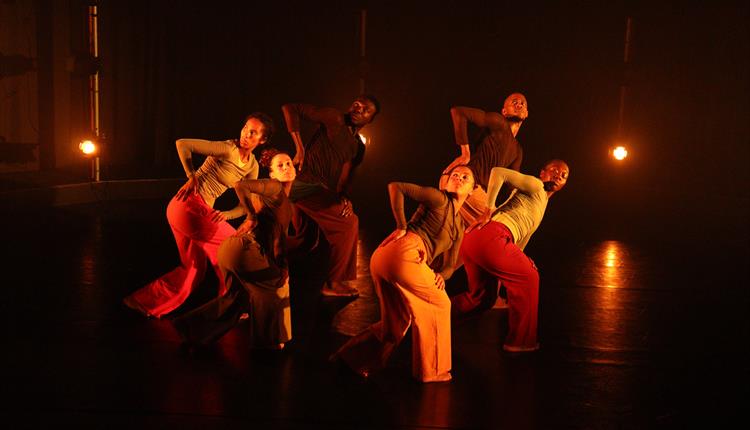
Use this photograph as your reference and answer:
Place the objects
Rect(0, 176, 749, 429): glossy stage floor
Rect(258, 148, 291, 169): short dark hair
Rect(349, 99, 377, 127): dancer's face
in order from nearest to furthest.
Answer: Rect(0, 176, 749, 429): glossy stage floor, Rect(258, 148, 291, 169): short dark hair, Rect(349, 99, 377, 127): dancer's face

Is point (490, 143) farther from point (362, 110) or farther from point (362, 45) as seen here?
point (362, 45)

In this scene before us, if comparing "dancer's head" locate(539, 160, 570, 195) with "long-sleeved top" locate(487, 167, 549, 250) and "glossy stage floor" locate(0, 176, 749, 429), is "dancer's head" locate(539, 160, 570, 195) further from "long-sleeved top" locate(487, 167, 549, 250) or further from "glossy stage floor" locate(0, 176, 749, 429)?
"glossy stage floor" locate(0, 176, 749, 429)

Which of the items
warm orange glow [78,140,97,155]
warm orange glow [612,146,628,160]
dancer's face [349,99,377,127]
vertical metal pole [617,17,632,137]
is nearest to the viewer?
dancer's face [349,99,377,127]

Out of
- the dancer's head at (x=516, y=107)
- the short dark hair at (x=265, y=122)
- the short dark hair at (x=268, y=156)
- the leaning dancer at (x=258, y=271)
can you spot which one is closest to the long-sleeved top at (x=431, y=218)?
the leaning dancer at (x=258, y=271)

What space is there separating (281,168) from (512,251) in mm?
1268

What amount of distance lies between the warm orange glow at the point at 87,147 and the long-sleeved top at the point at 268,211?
17.3ft

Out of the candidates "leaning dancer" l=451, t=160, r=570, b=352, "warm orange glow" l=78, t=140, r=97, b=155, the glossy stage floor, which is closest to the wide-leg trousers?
the glossy stage floor

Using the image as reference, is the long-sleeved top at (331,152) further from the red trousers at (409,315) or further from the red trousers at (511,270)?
the red trousers at (409,315)

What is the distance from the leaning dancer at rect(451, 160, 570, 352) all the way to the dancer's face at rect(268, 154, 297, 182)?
1.03 meters

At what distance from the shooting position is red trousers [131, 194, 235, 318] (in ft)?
18.9

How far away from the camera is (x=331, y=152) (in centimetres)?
673

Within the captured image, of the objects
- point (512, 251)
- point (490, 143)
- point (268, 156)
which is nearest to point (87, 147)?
point (490, 143)

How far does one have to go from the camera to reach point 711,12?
1169 centimetres

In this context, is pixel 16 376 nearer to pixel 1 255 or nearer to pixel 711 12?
pixel 1 255
